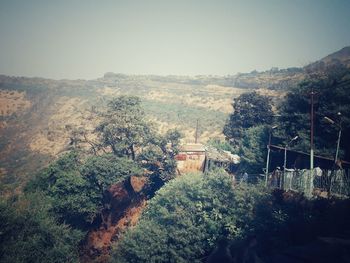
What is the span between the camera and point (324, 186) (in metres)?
21.4

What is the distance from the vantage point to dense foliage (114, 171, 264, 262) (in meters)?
25.2

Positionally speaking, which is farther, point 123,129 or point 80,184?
point 123,129

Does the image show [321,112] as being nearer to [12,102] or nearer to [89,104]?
[89,104]

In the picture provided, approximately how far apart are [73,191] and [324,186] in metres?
27.0

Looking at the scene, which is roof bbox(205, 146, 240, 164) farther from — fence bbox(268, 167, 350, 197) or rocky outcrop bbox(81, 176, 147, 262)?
fence bbox(268, 167, 350, 197)

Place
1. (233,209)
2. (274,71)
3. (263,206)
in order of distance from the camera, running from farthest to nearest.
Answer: (274,71), (233,209), (263,206)

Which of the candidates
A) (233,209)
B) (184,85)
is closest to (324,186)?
(233,209)

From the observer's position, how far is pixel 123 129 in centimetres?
3978

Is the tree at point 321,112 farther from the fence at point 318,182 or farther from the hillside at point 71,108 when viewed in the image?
the hillside at point 71,108

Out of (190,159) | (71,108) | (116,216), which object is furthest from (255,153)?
(71,108)

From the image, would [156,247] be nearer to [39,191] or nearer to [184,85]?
[39,191]

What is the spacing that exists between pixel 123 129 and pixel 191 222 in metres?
17.5

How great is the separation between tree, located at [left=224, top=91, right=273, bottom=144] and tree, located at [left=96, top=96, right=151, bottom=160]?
18.1m

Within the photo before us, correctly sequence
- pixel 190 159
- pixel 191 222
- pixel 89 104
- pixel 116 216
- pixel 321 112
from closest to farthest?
1. pixel 191 222
2. pixel 321 112
3. pixel 116 216
4. pixel 190 159
5. pixel 89 104
